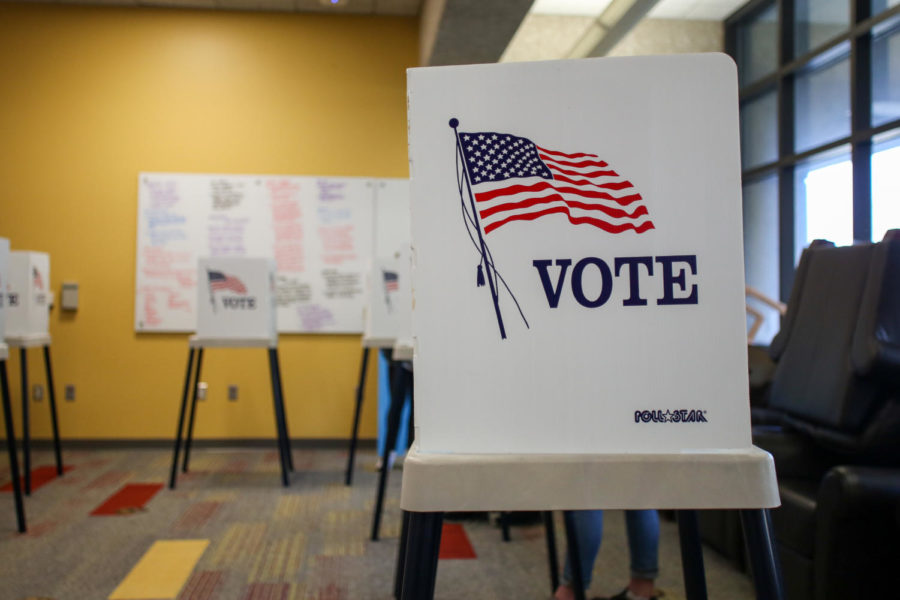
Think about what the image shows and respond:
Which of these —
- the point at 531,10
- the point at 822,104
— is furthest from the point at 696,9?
the point at 822,104

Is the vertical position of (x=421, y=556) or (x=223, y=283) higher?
(x=223, y=283)

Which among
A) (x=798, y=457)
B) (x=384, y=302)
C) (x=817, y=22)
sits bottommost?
(x=798, y=457)

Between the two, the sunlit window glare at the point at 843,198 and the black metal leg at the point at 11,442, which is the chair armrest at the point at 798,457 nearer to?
the sunlit window glare at the point at 843,198

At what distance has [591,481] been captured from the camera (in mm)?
699

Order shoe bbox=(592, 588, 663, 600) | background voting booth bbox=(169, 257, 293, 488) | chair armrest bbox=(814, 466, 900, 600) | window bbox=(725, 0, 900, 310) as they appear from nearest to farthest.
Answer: chair armrest bbox=(814, 466, 900, 600)
shoe bbox=(592, 588, 663, 600)
window bbox=(725, 0, 900, 310)
background voting booth bbox=(169, 257, 293, 488)

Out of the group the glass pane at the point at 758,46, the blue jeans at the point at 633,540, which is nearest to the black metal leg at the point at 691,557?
the blue jeans at the point at 633,540

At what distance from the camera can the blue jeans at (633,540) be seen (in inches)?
74.9

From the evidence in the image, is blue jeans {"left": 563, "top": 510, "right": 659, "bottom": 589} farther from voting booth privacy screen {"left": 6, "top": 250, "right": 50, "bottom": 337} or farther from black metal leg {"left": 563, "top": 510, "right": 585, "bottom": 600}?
voting booth privacy screen {"left": 6, "top": 250, "right": 50, "bottom": 337}

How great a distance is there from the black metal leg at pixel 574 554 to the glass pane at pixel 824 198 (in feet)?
8.39

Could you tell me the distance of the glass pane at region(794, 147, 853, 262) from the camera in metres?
3.76

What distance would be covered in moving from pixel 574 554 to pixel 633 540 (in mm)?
309

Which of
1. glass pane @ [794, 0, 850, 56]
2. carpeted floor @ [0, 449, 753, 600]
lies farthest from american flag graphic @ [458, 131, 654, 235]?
glass pane @ [794, 0, 850, 56]

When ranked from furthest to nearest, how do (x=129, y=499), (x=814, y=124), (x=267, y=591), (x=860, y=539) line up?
(x=814, y=124) → (x=129, y=499) → (x=267, y=591) → (x=860, y=539)

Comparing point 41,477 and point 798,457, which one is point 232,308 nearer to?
point 41,477
